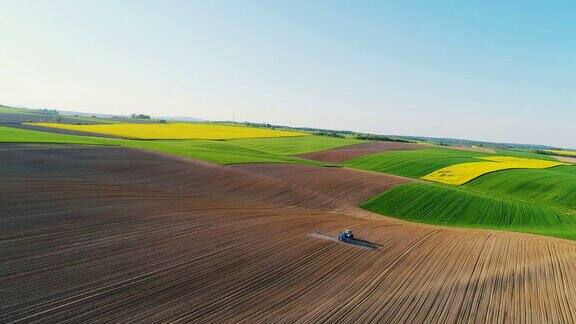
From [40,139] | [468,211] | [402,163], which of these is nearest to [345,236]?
[468,211]

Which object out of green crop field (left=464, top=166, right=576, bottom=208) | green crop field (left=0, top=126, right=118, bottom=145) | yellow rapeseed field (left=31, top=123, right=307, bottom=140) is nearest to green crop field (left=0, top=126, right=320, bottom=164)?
green crop field (left=0, top=126, right=118, bottom=145)

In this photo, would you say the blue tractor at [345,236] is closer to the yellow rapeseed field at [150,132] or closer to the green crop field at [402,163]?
the green crop field at [402,163]

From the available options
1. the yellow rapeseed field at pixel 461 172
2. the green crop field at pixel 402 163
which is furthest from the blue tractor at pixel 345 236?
the green crop field at pixel 402 163

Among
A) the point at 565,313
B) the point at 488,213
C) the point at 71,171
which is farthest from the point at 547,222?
the point at 71,171

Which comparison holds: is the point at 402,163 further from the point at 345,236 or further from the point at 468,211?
the point at 345,236

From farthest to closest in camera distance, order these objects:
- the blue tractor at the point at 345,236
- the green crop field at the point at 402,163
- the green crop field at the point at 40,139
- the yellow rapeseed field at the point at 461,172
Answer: the green crop field at the point at 402,163, the yellow rapeseed field at the point at 461,172, the green crop field at the point at 40,139, the blue tractor at the point at 345,236

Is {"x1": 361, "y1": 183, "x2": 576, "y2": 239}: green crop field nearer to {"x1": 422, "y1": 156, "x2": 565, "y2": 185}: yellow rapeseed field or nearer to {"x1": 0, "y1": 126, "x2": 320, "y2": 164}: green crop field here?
{"x1": 422, "y1": 156, "x2": 565, "y2": 185}: yellow rapeseed field

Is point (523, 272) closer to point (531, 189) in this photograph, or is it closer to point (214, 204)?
point (214, 204)

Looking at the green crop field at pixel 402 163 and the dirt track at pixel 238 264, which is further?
the green crop field at pixel 402 163
